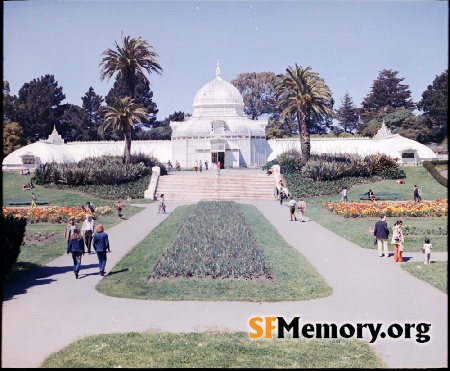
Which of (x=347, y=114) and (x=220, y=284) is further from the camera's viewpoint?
(x=347, y=114)

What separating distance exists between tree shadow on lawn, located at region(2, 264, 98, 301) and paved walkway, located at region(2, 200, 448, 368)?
0.02m

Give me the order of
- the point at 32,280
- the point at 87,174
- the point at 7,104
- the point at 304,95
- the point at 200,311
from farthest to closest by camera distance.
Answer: the point at 7,104, the point at 304,95, the point at 87,174, the point at 32,280, the point at 200,311

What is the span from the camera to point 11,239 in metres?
13.0

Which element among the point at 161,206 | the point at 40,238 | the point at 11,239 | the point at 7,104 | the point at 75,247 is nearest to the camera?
the point at 11,239

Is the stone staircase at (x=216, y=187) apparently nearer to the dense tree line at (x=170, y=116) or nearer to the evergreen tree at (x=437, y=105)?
the dense tree line at (x=170, y=116)

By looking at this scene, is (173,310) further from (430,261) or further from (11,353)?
(430,261)

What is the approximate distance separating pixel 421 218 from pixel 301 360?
19.8m

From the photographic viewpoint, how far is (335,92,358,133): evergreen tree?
87.2 m

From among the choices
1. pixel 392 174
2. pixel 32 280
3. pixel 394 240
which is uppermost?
pixel 392 174

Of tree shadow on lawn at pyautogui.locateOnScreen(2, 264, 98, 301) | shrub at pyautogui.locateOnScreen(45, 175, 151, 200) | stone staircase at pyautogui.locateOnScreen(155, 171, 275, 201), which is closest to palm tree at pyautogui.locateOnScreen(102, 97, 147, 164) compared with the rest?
shrub at pyautogui.locateOnScreen(45, 175, 151, 200)

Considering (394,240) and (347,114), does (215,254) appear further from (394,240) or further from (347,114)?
(347,114)

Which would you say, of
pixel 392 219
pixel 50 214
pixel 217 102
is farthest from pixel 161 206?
pixel 217 102

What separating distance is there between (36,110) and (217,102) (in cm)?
2749

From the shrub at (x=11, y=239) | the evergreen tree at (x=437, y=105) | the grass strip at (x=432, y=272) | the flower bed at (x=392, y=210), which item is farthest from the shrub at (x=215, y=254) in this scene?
the evergreen tree at (x=437, y=105)
